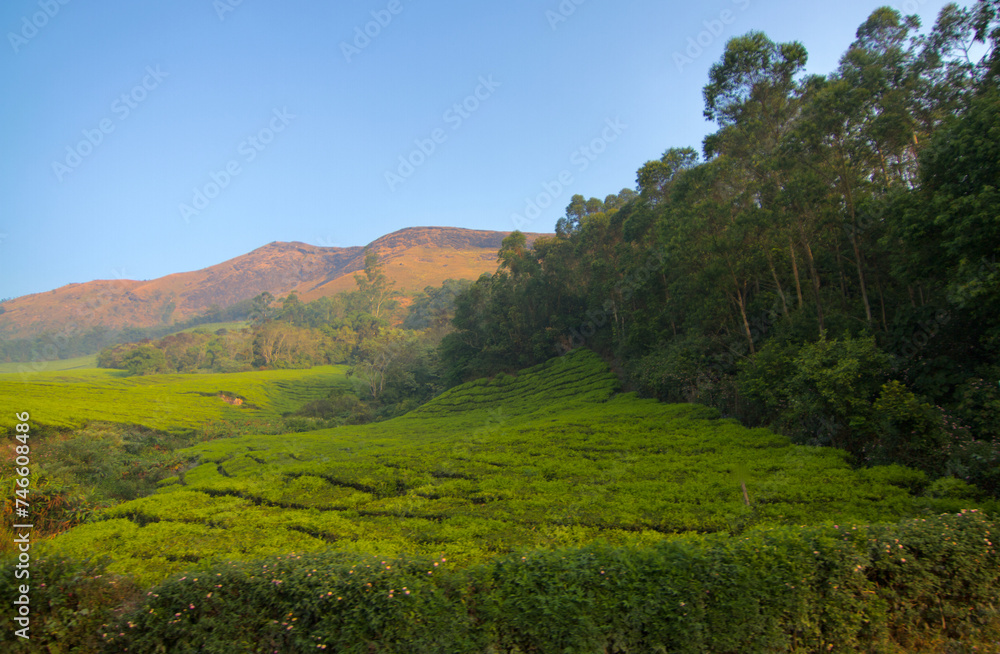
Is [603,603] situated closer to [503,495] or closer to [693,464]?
[503,495]

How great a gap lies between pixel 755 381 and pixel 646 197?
27.7 m

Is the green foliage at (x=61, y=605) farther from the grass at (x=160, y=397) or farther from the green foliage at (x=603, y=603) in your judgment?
the grass at (x=160, y=397)

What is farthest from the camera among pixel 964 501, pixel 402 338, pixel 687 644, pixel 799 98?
pixel 402 338

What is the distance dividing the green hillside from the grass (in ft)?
49.4

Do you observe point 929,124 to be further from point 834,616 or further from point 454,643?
point 454,643

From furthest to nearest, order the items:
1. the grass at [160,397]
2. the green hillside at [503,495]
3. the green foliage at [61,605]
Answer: the grass at [160,397] < the green hillside at [503,495] < the green foliage at [61,605]

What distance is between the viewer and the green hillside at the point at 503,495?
37.3 ft

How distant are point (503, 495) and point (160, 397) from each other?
50.1 meters

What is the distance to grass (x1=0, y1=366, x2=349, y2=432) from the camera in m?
32.8

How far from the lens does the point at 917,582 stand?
20.5 feet

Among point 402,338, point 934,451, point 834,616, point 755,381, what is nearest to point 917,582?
point 834,616

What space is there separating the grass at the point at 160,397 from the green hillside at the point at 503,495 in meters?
15.1

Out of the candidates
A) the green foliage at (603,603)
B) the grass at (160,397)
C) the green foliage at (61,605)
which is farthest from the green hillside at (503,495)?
the grass at (160,397)

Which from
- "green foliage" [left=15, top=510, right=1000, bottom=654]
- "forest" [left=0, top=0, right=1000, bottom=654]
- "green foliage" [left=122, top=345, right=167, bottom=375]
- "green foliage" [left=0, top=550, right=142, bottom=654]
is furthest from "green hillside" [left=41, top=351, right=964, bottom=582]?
"green foliage" [left=122, top=345, right=167, bottom=375]
